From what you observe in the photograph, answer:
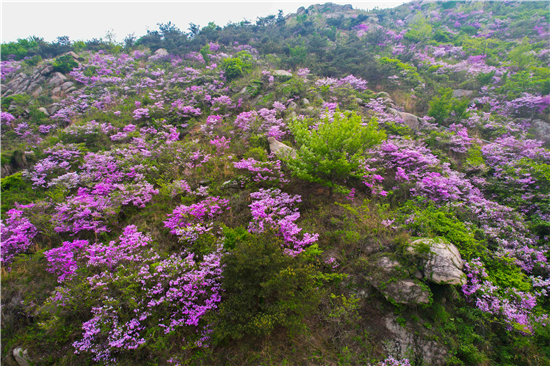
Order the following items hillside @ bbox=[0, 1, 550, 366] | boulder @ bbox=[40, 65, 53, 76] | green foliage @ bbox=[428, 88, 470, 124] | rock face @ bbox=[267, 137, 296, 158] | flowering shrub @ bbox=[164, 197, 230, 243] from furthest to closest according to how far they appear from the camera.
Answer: boulder @ bbox=[40, 65, 53, 76], green foliage @ bbox=[428, 88, 470, 124], rock face @ bbox=[267, 137, 296, 158], flowering shrub @ bbox=[164, 197, 230, 243], hillside @ bbox=[0, 1, 550, 366]

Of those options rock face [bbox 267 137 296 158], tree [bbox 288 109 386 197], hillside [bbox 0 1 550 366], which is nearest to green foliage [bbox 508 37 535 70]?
hillside [bbox 0 1 550 366]

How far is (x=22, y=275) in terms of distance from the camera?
5.18m

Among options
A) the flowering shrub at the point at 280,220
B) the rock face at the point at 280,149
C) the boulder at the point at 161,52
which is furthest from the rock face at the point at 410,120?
the boulder at the point at 161,52

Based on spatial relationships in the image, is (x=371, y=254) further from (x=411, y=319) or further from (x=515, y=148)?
(x=515, y=148)

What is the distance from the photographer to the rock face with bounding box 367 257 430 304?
14.1 feet

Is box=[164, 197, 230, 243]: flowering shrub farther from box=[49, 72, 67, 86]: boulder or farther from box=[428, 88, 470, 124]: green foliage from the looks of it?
box=[49, 72, 67, 86]: boulder

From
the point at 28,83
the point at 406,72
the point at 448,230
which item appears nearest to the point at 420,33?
the point at 406,72

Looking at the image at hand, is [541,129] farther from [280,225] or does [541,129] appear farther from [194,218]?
[194,218]

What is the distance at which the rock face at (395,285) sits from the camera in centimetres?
429

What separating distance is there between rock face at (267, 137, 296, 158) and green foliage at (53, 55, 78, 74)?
50.0 feet

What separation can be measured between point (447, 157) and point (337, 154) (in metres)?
4.62

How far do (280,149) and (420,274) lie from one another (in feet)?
15.0

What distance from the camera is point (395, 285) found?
4465 mm

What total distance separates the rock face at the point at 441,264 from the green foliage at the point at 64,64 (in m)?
20.4
